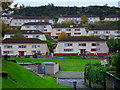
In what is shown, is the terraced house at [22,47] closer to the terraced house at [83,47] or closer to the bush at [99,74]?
the terraced house at [83,47]

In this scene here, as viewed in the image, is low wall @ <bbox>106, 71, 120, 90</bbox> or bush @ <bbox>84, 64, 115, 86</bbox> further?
bush @ <bbox>84, 64, 115, 86</bbox>

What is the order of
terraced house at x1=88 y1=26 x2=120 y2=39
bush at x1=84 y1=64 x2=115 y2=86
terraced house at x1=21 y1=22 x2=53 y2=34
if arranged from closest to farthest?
bush at x1=84 y1=64 x2=115 y2=86 < terraced house at x1=88 y1=26 x2=120 y2=39 < terraced house at x1=21 y1=22 x2=53 y2=34

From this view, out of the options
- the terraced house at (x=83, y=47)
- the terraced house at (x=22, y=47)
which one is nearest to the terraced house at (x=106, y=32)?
the terraced house at (x=83, y=47)

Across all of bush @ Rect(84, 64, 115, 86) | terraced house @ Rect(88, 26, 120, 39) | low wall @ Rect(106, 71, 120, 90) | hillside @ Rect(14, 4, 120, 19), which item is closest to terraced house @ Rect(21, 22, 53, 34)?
terraced house @ Rect(88, 26, 120, 39)

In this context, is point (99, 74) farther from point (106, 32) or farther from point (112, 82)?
point (106, 32)

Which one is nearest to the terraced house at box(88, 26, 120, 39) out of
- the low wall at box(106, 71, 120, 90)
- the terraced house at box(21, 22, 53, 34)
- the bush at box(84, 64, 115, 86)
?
the terraced house at box(21, 22, 53, 34)

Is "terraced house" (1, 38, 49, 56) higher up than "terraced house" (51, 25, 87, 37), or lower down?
lower down

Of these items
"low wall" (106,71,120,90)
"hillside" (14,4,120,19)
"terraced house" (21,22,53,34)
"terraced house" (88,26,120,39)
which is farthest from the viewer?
"hillside" (14,4,120,19)

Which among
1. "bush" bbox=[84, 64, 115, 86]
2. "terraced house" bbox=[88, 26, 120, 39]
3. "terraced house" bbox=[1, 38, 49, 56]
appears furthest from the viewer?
"terraced house" bbox=[88, 26, 120, 39]

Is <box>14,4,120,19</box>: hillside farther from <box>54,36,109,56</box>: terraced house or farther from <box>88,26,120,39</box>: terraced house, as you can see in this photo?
<box>54,36,109,56</box>: terraced house

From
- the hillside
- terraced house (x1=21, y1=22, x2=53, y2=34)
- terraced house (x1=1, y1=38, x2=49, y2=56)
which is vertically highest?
the hillside

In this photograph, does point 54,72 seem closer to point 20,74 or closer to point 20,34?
point 20,74

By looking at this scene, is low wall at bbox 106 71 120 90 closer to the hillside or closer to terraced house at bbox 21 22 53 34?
terraced house at bbox 21 22 53 34

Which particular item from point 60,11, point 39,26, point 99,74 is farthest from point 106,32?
point 60,11
